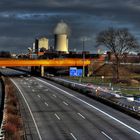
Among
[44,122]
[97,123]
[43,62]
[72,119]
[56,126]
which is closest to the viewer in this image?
[56,126]

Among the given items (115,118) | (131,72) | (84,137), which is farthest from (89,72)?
(84,137)

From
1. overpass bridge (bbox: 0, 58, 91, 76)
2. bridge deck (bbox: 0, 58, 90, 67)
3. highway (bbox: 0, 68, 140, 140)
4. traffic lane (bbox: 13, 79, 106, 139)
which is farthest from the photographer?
overpass bridge (bbox: 0, 58, 91, 76)

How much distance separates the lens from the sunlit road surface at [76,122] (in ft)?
127

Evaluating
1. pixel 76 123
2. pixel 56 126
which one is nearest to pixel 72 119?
pixel 76 123

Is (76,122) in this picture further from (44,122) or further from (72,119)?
(44,122)

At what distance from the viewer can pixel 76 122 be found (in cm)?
4712

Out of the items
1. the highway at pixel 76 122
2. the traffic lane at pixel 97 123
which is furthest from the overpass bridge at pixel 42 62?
the traffic lane at pixel 97 123

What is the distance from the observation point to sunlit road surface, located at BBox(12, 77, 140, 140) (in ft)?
127

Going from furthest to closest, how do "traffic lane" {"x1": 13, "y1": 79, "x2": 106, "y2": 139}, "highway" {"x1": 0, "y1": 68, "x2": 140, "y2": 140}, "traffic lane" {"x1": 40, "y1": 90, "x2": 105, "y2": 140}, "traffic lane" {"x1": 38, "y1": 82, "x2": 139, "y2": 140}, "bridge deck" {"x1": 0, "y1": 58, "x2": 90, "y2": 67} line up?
1. "bridge deck" {"x1": 0, "y1": 58, "x2": 90, "y2": 67}
2. "traffic lane" {"x1": 38, "y1": 82, "x2": 139, "y2": 140}
3. "traffic lane" {"x1": 40, "y1": 90, "x2": 105, "y2": 140}
4. "highway" {"x1": 0, "y1": 68, "x2": 140, "y2": 140}
5. "traffic lane" {"x1": 13, "y1": 79, "x2": 106, "y2": 139}

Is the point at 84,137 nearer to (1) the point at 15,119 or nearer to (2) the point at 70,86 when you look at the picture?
(1) the point at 15,119

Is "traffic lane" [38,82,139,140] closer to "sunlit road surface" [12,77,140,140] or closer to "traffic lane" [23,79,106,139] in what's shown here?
"sunlit road surface" [12,77,140,140]

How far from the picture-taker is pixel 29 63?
518ft

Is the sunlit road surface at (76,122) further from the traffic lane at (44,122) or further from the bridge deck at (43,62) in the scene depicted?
the bridge deck at (43,62)

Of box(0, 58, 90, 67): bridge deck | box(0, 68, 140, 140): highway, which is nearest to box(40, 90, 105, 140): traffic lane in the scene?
box(0, 68, 140, 140): highway
